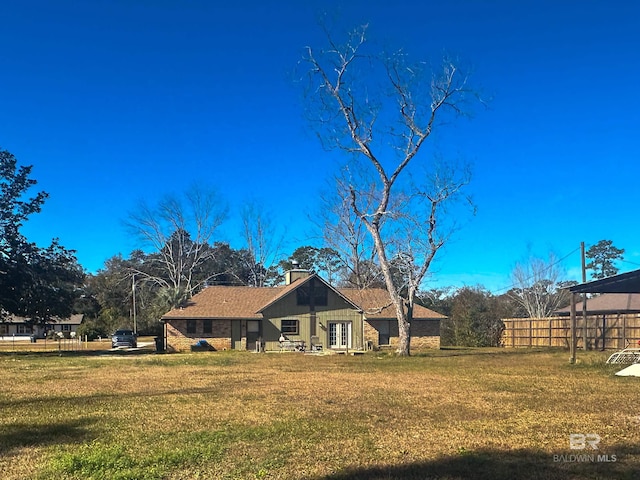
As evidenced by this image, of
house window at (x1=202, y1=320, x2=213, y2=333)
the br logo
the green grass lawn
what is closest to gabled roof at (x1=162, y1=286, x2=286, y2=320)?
house window at (x1=202, y1=320, x2=213, y2=333)

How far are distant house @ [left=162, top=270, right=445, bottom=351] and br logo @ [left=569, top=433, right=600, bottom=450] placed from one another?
92.9 ft

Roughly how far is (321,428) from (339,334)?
1185 inches

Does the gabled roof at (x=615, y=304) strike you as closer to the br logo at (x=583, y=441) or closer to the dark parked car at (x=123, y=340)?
the dark parked car at (x=123, y=340)

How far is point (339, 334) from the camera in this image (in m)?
38.5

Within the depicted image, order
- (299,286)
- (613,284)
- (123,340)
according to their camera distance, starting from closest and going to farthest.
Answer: (613,284)
(299,286)
(123,340)

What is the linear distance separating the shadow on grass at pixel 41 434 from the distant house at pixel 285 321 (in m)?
26.8

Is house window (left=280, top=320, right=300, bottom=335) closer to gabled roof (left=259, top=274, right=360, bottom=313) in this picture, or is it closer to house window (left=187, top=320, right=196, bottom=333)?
gabled roof (left=259, top=274, right=360, bottom=313)

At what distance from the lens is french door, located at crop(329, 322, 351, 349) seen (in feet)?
126

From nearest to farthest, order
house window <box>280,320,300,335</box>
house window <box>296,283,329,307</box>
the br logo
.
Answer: the br logo < house window <box>280,320,300,335</box> < house window <box>296,283,329,307</box>

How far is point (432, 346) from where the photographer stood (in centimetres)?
4044

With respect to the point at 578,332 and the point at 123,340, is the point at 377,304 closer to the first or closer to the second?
the point at 578,332

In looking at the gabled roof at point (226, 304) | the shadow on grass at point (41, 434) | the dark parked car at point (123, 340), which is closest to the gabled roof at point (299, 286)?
the gabled roof at point (226, 304)

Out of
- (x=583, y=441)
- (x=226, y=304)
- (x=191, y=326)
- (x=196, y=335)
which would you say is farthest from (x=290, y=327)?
(x=583, y=441)

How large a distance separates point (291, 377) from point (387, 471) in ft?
36.6
